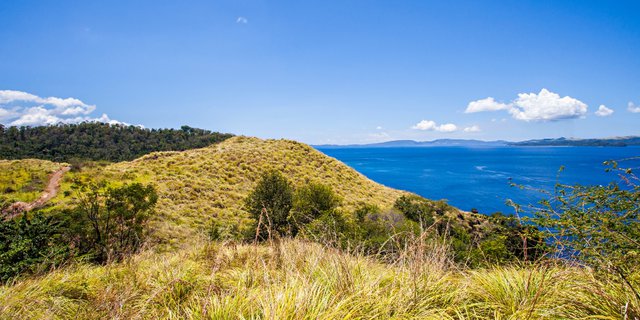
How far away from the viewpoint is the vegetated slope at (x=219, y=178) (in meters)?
21.9

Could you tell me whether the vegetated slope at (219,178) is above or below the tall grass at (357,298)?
below

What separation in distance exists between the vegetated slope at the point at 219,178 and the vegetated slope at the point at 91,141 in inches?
982

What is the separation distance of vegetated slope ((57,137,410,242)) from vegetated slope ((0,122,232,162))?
24.9 meters

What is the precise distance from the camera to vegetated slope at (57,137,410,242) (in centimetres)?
2186

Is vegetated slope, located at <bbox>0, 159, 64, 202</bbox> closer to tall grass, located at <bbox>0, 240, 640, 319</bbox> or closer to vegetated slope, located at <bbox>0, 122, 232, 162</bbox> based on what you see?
vegetated slope, located at <bbox>0, 122, 232, 162</bbox>

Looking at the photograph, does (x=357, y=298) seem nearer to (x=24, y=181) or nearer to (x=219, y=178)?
(x=219, y=178)

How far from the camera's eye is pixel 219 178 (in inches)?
1252

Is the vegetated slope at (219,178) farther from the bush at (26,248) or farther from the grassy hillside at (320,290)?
the grassy hillside at (320,290)

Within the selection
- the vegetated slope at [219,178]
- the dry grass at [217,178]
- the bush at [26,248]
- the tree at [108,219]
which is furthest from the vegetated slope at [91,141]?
the bush at [26,248]

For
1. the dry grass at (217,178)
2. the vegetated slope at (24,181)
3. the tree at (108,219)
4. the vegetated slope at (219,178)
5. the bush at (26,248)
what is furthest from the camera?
the vegetated slope at (219,178)

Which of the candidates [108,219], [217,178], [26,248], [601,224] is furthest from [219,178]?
[601,224]

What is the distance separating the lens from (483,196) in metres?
54.9

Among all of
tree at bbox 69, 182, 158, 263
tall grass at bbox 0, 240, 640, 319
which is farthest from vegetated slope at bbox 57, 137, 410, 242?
tall grass at bbox 0, 240, 640, 319

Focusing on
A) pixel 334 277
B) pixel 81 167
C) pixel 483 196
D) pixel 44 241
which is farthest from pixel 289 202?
pixel 483 196
